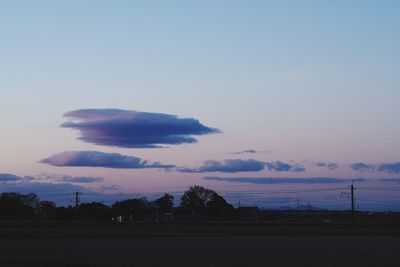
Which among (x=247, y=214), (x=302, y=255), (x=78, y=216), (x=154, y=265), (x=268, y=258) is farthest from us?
(x=247, y=214)

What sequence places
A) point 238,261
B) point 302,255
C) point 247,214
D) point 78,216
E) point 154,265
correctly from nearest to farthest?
point 154,265
point 238,261
point 302,255
point 78,216
point 247,214

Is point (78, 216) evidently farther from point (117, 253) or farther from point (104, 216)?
point (117, 253)

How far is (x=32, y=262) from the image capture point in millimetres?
30172

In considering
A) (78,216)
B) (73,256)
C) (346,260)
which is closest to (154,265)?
(73,256)

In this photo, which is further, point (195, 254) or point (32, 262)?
point (195, 254)

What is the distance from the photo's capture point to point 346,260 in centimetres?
3225

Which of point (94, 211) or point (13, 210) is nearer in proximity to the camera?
point (13, 210)

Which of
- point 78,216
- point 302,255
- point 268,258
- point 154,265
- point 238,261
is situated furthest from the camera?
point 78,216

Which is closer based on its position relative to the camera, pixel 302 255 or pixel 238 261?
pixel 238 261

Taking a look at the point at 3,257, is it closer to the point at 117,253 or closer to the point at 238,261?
the point at 117,253

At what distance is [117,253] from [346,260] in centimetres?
1291

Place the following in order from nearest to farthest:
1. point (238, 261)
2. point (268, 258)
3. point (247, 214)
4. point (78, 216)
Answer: point (238, 261) < point (268, 258) < point (78, 216) < point (247, 214)

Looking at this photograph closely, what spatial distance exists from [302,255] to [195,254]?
5.91 m

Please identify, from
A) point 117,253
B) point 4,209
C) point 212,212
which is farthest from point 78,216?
point 117,253
